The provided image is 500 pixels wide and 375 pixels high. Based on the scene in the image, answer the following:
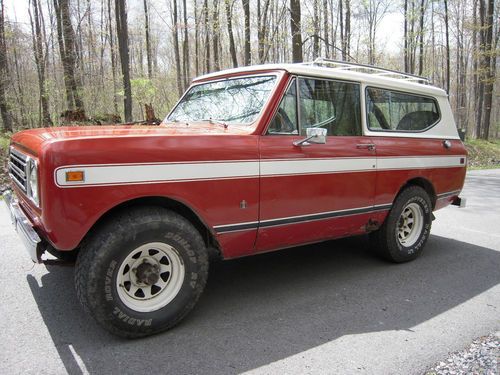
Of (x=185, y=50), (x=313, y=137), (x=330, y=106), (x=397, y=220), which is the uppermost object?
(x=185, y=50)

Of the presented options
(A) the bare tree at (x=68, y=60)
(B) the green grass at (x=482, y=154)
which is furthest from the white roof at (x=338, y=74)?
A: (B) the green grass at (x=482, y=154)

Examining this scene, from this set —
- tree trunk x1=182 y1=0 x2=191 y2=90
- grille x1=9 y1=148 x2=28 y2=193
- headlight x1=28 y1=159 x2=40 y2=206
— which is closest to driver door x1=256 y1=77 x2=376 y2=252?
headlight x1=28 y1=159 x2=40 y2=206

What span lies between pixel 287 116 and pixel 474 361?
2.32 meters

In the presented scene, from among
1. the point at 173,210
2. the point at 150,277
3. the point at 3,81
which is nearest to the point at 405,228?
the point at 173,210

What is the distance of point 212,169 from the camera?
316 centimetres

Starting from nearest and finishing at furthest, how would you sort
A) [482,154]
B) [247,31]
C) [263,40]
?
1. [263,40]
2. [247,31]
3. [482,154]

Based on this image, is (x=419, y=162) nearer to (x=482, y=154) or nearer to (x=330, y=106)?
(x=330, y=106)

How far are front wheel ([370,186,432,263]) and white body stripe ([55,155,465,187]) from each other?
0.51 m

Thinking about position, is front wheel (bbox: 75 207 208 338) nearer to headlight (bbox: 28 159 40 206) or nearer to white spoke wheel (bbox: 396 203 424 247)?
headlight (bbox: 28 159 40 206)

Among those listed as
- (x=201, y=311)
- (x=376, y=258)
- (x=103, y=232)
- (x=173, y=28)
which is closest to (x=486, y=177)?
(x=376, y=258)

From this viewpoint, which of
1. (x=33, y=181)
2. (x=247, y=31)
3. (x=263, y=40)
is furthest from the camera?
(x=247, y=31)

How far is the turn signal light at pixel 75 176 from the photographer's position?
8.64 ft

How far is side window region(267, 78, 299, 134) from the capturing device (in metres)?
3.56

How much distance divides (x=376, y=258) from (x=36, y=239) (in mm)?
3714
